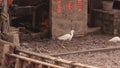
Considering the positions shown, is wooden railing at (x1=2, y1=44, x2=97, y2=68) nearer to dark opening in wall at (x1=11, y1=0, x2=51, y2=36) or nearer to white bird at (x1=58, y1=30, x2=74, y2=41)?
white bird at (x1=58, y1=30, x2=74, y2=41)

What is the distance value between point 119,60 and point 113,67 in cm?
96

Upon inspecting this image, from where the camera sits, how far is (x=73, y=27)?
596 inches

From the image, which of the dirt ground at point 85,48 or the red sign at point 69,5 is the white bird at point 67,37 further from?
the red sign at point 69,5

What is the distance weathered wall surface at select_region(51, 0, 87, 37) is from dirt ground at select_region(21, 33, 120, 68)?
49 centimetres

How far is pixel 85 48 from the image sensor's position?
12.9 m

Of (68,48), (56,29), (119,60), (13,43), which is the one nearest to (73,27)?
(56,29)

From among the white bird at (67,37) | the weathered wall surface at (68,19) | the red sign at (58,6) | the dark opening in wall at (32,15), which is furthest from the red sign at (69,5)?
the white bird at (67,37)

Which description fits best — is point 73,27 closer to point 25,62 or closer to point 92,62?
point 92,62

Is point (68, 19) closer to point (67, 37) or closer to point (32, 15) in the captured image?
point (67, 37)

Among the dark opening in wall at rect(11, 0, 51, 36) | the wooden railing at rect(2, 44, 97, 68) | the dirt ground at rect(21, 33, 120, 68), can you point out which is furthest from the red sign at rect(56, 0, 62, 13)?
the wooden railing at rect(2, 44, 97, 68)

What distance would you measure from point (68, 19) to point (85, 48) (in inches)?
92.7

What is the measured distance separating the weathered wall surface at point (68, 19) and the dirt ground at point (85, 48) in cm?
49

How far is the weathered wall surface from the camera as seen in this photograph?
1461cm

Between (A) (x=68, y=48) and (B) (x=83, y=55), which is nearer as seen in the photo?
(B) (x=83, y=55)
